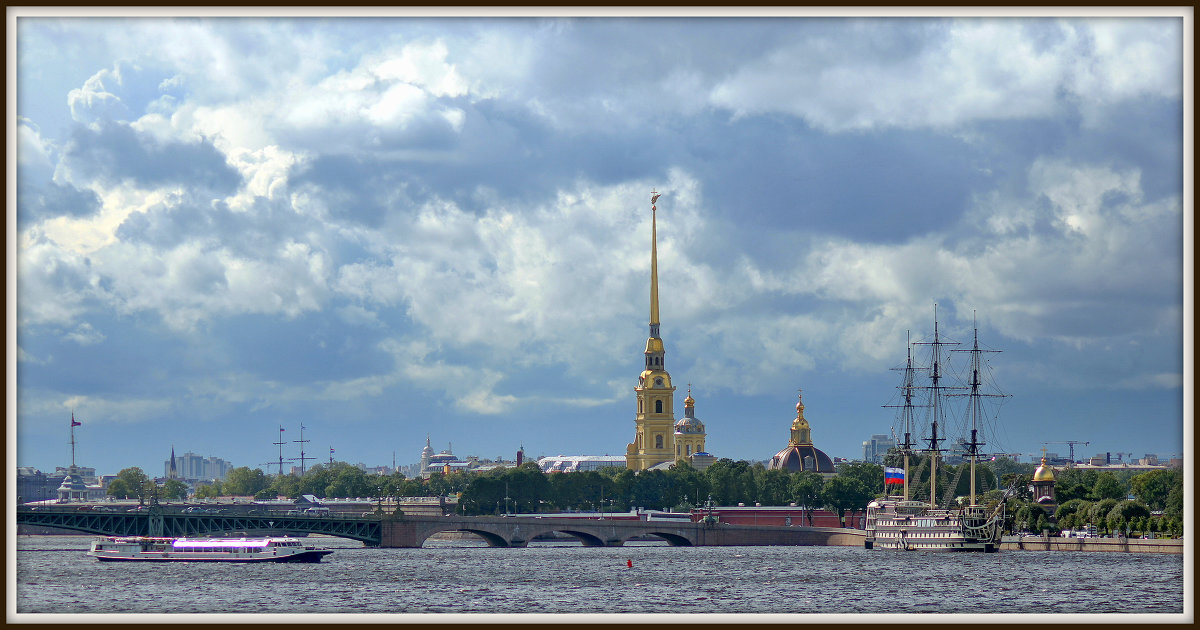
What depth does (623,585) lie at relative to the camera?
69438 millimetres

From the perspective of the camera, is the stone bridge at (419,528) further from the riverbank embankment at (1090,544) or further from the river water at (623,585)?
the riverbank embankment at (1090,544)

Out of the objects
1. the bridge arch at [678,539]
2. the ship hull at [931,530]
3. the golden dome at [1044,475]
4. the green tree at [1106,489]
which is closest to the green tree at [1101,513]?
the ship hull at [931,530]

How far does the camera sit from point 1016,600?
58656 millimetres

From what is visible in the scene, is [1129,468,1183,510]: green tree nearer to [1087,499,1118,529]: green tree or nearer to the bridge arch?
[1087,499,1118,529]: green tree

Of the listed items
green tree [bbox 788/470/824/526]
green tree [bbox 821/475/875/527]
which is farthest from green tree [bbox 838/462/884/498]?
green tree [bbox 788/470/824/526]

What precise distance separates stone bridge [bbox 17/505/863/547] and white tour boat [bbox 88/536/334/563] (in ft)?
21.0

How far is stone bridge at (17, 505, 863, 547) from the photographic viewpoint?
10788cm

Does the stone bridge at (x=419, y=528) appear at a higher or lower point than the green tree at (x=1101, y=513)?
lower

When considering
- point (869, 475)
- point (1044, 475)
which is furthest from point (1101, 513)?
point (869, 475)

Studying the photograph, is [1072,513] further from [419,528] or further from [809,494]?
[419,528]

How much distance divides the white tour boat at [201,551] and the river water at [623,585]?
1.30 meters

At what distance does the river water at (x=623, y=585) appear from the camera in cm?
5606

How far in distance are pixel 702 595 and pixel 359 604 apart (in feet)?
44.3

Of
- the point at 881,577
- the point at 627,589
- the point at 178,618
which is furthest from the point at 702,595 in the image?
the point at 178,618
